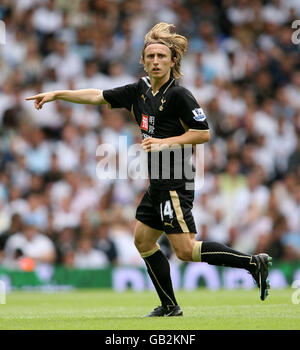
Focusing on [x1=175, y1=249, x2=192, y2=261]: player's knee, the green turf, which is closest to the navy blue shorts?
[x1=175, y1=249, x2=192, y2=261]: player's knee

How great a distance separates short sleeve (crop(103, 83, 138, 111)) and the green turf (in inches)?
76.0

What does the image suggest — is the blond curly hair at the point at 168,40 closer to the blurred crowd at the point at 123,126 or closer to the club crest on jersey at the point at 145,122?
the club crest on jersey at the point at 145,122

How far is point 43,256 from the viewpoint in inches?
538

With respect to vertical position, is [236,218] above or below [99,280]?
above

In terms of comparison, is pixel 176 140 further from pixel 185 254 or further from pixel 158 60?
pixel 185 254

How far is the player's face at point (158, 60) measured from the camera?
7258 millimetres

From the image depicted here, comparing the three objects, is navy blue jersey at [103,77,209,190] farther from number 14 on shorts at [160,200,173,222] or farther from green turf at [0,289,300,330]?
green turf at [0,289,300,330]

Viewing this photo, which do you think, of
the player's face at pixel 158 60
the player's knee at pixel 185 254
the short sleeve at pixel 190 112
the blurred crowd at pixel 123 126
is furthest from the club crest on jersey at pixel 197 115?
the blurred crowd at pixel 123 126

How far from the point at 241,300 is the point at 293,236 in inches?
196

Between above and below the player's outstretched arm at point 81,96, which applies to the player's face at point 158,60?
above

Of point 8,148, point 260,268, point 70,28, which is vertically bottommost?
point 260,268
